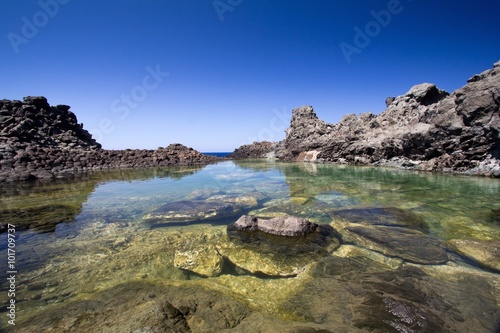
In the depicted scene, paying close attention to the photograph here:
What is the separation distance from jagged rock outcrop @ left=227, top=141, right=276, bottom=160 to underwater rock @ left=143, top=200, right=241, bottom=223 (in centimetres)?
6554

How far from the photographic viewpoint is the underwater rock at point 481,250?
215 inches

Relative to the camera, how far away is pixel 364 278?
15.8ft

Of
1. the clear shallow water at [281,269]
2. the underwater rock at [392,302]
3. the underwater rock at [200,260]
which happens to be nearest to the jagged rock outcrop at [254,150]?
the clear shallow water at [281,269]

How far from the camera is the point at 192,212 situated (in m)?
10.5

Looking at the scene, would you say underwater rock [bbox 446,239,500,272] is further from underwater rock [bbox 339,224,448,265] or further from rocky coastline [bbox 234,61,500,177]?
rocky coastline [bbox 234,61,500,177]

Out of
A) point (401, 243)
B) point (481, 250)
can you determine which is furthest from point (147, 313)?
point (481, 250)

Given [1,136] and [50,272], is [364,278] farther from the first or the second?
[1,136]

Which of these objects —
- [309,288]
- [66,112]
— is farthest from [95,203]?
[66,112]

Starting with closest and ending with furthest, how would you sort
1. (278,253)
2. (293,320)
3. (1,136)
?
1. (293,320)
2. (278,253)
3. (1,136)

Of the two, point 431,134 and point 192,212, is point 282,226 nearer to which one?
point 192,212

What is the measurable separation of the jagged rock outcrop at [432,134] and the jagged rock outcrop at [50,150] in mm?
35305

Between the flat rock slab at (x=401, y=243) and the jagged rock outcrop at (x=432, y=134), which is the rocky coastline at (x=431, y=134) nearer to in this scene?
the jagged rock outcrop at (x=432, y=134)

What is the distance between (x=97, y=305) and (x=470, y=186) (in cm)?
2122

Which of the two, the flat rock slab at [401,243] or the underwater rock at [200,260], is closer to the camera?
the underwater rock at [200,260]
